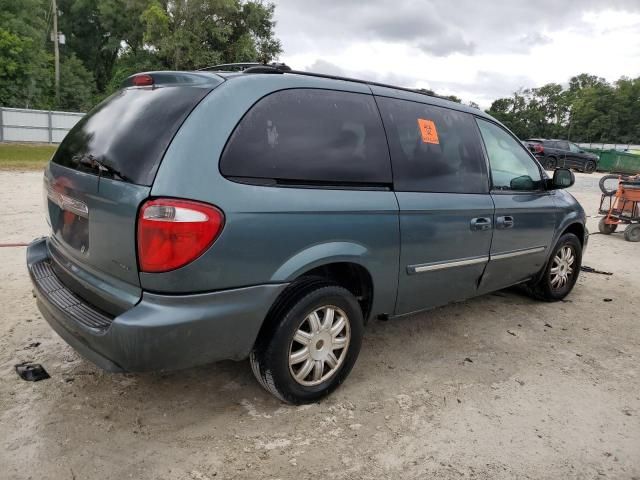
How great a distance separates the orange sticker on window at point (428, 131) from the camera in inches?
128

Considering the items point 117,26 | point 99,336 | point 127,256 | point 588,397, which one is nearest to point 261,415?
point 99,336

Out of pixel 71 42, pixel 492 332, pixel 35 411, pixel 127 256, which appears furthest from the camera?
pixel 71 42

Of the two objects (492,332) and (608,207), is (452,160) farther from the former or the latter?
(608,207)

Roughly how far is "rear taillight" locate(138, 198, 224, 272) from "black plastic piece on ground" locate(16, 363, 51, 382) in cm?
130

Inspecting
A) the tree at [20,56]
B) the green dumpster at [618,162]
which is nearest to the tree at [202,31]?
the tree at [20,56]

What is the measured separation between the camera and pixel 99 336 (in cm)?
220

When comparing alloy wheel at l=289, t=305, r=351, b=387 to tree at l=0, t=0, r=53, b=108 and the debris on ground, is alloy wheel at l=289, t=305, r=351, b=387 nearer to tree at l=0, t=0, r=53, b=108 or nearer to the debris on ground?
the debris on ground

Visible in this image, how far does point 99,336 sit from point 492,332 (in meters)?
3.03

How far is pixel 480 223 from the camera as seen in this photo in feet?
11.6

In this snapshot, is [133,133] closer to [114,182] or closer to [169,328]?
[114,182]

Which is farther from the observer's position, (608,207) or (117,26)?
(117,26)

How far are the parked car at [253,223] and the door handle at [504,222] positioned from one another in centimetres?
32

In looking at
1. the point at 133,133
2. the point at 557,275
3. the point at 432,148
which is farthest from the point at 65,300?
the point at 557,275

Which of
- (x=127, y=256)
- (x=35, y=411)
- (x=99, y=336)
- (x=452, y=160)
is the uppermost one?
(x=452, y=160)
